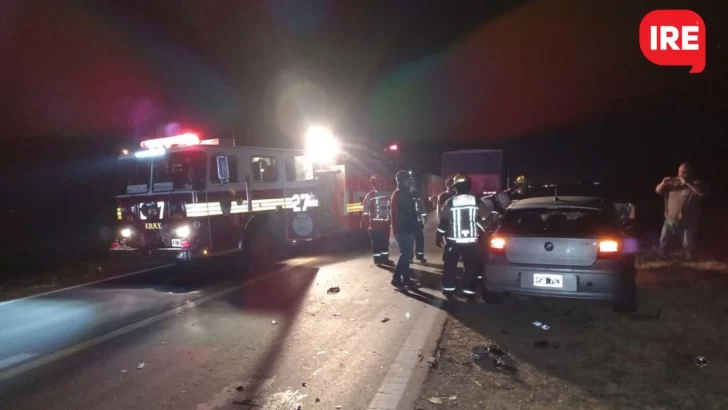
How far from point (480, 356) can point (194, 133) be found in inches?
270

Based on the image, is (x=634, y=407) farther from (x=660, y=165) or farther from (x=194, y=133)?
(x=660, y=165)

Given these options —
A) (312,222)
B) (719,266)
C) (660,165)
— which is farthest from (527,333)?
(660,165)

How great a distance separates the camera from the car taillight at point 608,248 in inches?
225

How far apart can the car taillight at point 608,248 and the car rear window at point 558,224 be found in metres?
0.11

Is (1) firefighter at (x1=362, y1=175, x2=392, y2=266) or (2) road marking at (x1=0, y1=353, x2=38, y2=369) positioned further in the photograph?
(1) firefighter at (x1=362, y1=175, x2=392, y2=266)

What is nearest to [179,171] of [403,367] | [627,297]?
[403,367]

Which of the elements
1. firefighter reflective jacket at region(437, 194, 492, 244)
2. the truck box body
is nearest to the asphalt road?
firefighter reflective jacket at region(437, 194, 492, 244)

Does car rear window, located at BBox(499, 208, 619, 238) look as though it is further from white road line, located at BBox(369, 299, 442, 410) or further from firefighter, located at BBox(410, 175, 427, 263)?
firefighter, located at BBox(410, 175, 427, 263)

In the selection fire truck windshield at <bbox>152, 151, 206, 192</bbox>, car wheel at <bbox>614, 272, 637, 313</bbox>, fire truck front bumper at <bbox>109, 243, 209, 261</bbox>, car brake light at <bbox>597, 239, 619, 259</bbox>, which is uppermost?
fire truck windshield at <bbox>152, 151, 206, 192</bbox>

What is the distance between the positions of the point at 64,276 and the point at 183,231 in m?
3.84

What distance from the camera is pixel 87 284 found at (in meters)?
9.56

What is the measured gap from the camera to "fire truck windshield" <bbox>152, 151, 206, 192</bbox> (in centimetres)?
898

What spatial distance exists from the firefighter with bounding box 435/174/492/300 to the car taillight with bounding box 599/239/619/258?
1.80 metres

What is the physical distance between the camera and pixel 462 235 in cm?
723
